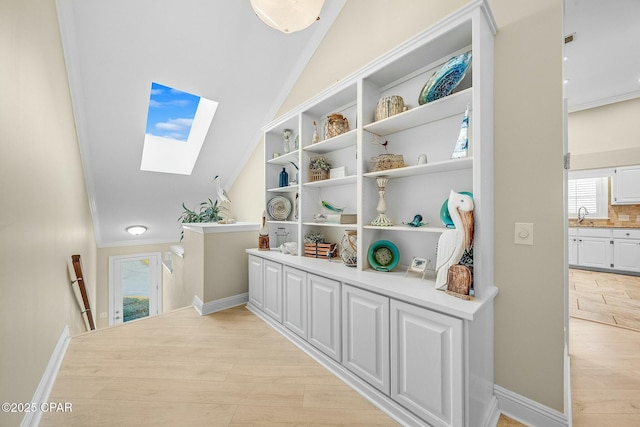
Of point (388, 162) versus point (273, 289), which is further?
point (273, 289)

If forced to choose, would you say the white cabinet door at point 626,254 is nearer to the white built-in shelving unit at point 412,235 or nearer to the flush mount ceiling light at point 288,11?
the white built-in shelving unit at point 412,235

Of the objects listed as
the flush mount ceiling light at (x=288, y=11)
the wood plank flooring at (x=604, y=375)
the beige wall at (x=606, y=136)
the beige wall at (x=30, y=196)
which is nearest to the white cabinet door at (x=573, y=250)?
the beige wall at (x=606, y=136)

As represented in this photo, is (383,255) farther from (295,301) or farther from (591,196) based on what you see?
(591,196)

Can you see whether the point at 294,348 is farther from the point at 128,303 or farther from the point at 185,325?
the point at 128,303

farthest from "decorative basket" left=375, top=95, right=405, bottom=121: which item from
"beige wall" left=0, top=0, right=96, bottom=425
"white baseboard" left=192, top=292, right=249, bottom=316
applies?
"white baseboard" left=192, top=292, right=249, bottom=316

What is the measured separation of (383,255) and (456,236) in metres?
0.62

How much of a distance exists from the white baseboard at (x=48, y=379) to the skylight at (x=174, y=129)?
2377 millimetres

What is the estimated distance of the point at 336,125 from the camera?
7.24 ft

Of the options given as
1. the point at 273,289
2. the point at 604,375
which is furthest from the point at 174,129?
the point at 604,375

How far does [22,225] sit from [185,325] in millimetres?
1592

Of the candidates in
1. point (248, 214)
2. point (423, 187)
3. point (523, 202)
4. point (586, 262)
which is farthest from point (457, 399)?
point (586, 262)

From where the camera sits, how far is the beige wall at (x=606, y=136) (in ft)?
14.0

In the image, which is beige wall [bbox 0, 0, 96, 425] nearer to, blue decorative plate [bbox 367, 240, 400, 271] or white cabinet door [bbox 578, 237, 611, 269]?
blue decorative plate [bbox 367, 240, 400, 271]

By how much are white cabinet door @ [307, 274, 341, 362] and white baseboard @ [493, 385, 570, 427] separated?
980 mm
